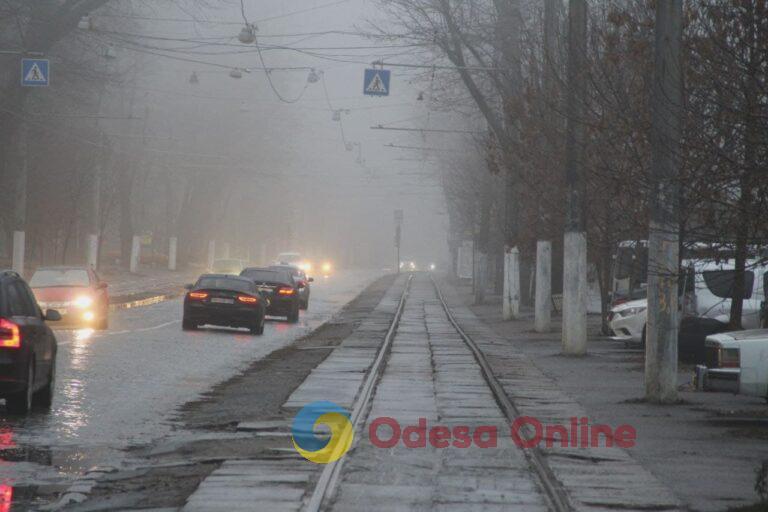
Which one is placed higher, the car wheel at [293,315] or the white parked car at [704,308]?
the white parked car at [704,308]

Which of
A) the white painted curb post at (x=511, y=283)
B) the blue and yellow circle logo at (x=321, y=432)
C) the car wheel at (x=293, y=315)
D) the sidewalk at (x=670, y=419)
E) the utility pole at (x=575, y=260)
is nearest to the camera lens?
the sidewalk at (x=670, y=419)

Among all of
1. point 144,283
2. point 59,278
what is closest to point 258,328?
point 59,278

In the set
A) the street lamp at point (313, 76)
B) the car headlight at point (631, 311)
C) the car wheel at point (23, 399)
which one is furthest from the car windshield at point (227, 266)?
the car wheel at point (23, 399)

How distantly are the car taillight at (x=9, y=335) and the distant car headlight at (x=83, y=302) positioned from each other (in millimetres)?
18046

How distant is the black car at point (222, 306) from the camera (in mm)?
33156

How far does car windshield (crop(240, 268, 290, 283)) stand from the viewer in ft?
132

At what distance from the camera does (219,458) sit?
40.5 feet

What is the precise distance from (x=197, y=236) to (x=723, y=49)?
279ft

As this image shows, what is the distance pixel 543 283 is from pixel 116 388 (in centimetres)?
1797

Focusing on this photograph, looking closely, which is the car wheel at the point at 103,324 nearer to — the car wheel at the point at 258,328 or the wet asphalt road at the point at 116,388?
the wet asphalt road at the point at 116,388

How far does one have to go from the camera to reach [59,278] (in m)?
34.0

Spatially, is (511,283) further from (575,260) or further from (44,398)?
(44,398)

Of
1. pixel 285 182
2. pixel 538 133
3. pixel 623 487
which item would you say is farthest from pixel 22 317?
pixel 285 182

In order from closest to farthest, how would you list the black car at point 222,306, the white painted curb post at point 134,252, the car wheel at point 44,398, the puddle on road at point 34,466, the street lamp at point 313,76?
the puddle on road at point 34,466 → the car wheel at point 44,398 → the black car at point 222,306 → the street lamp at point 313,76 → the white painted curb post at point 134,252
